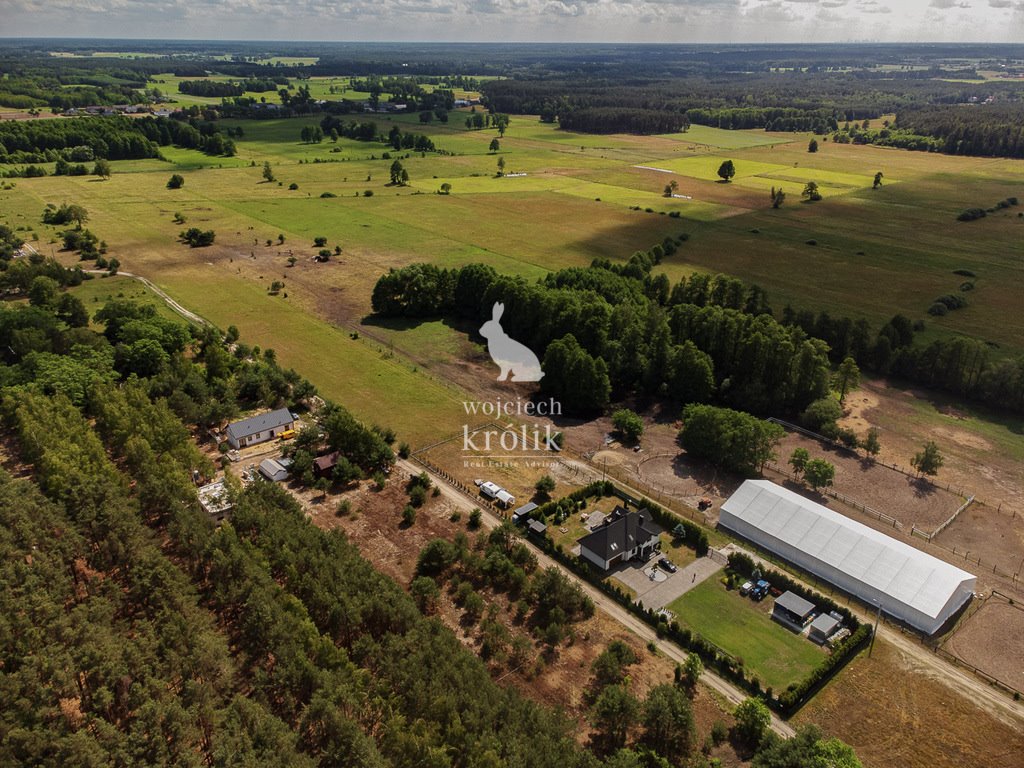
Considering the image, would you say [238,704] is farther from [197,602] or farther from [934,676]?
[934,676]

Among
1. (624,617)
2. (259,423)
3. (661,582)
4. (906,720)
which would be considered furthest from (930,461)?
(259,423)

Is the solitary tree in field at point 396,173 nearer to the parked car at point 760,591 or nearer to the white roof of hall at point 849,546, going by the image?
the white roof of hall at point 849,546

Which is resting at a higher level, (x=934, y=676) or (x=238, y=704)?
(x=238, y=704)

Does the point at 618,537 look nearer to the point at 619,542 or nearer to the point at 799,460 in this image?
the point at 619,542

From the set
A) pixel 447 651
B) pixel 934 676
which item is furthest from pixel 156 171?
pixel 934 676

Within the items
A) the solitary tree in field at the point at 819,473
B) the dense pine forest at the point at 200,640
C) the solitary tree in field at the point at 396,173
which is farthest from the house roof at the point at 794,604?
the solitary tree in field at the point at 396,173

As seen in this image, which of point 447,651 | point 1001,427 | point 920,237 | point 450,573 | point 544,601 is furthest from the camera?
point 920,237
